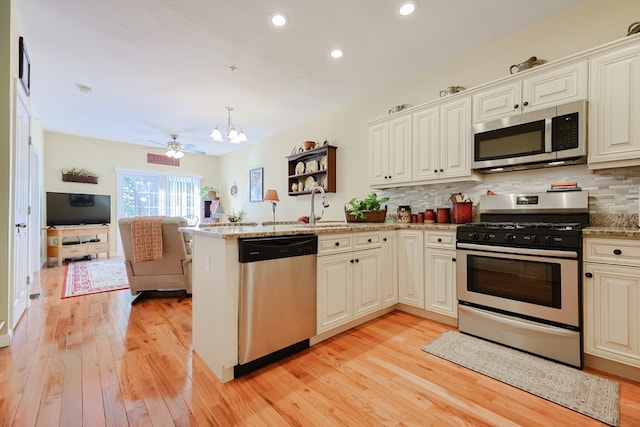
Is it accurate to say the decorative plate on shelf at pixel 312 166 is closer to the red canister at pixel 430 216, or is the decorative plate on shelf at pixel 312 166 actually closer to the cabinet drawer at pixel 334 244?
the red canister at pixel 430 216

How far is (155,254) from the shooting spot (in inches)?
126

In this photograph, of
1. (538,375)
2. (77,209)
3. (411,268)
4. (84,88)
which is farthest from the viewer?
(77,209)

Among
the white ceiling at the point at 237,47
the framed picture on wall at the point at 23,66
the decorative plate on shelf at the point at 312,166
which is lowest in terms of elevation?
the decorative plate on shelf at the point at 312,166

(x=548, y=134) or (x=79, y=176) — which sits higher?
(x=79, y=176)

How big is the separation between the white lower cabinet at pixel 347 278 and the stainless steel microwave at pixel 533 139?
126cm

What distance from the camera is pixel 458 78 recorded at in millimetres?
3096

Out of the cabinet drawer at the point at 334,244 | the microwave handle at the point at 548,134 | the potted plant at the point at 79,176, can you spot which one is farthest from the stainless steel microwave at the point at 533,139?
the potted plant at the point at 79,176

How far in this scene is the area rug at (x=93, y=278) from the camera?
3.81 m

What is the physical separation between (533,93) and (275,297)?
261cm

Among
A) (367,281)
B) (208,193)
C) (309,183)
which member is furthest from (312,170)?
(208,193)

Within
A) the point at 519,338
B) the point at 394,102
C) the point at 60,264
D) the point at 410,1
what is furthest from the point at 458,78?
the point at 60,264

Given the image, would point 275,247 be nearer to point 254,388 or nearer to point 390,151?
point 254,388

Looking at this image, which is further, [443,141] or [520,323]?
[443,141]

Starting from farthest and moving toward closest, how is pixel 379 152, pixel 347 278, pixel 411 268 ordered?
pixel 379 152
pixel 411 268
pixel 347 278
